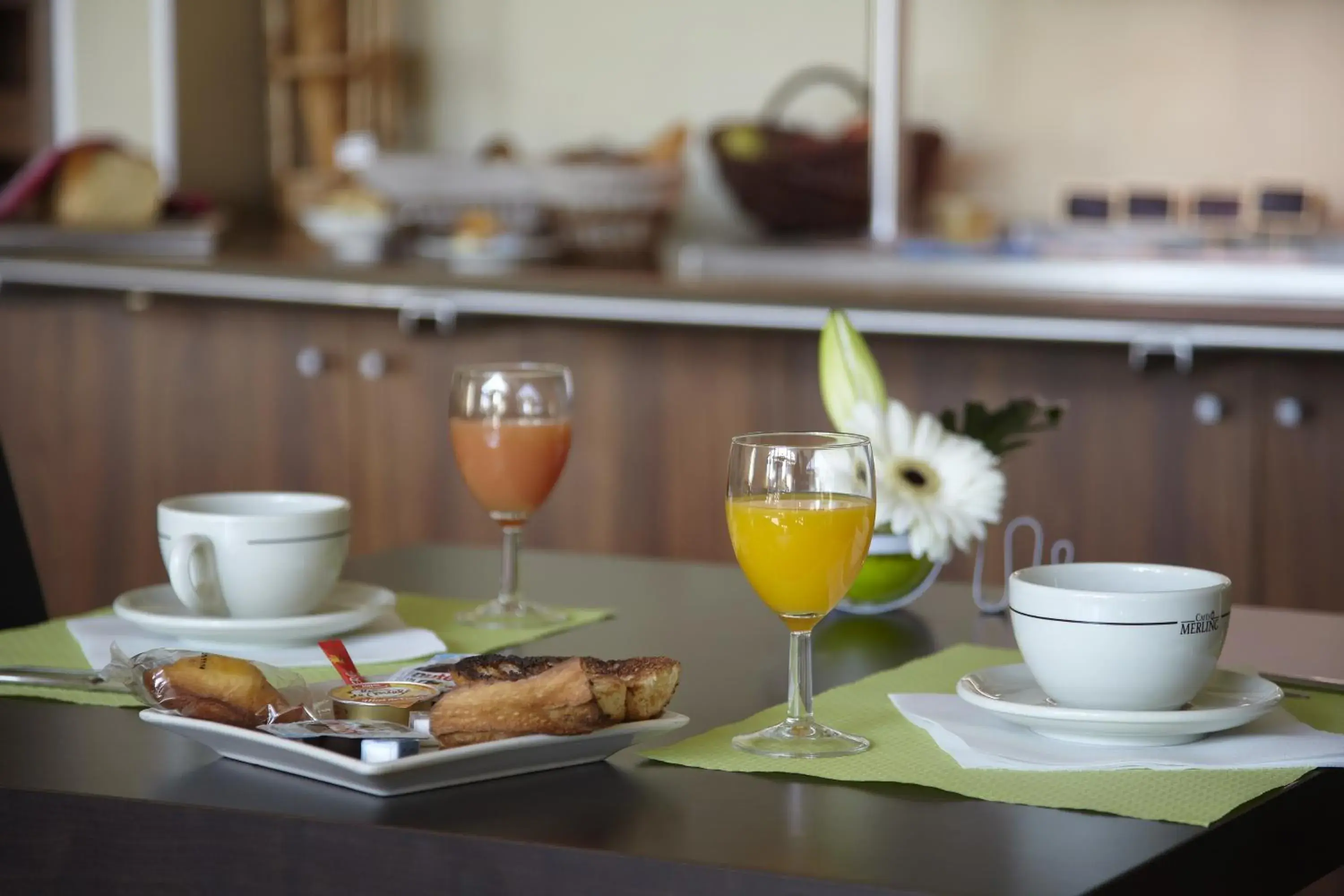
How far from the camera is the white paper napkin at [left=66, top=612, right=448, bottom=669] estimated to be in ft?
3.37

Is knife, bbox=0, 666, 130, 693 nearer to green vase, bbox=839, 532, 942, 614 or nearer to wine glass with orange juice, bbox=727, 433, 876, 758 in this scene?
wine glass with orange juice, bbox=727, 433, 876, 758

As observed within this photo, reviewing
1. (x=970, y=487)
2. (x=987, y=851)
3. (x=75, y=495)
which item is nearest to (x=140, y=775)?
(x=987, y=851)

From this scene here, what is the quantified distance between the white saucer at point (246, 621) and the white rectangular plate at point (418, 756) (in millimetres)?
207

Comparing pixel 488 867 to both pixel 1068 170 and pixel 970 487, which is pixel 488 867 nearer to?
pixel 970 487

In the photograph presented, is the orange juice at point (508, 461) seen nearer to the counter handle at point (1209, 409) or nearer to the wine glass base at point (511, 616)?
the wine glass base at point (511, 616)

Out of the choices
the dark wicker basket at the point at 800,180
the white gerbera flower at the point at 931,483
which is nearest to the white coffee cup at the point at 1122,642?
the white gerbera flower at the point at 931,483

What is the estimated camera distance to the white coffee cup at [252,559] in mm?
1039

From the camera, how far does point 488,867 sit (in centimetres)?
71

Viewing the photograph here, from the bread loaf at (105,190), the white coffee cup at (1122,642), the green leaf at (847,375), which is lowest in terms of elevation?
the white coffee cup at (1122,642)

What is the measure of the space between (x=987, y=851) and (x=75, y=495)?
2.56 m

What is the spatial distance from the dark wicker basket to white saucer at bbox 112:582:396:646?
2.04 metres

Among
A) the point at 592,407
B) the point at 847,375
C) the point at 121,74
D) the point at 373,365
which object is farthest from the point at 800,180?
the point at 847,375

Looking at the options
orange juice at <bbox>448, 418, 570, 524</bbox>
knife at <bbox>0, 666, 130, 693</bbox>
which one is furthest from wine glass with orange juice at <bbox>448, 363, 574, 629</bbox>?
knife at <bbox>0, 666, 130, 693</bbox>

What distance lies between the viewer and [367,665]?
1015 millimetres
